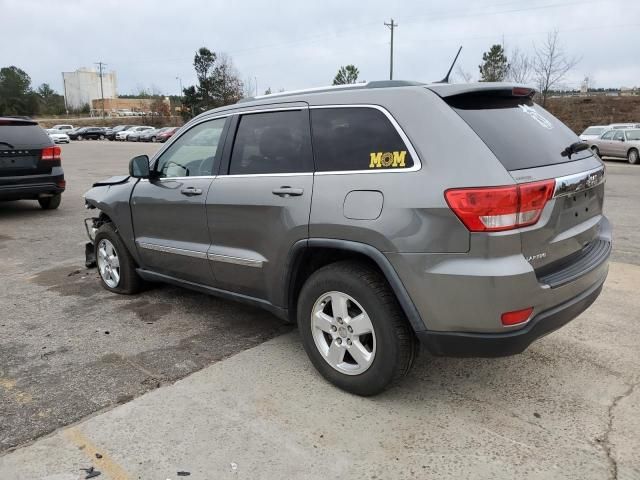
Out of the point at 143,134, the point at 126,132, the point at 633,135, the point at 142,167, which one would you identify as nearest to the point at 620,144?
the point at 633,135

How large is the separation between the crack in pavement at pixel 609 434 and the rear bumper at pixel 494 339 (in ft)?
1.94

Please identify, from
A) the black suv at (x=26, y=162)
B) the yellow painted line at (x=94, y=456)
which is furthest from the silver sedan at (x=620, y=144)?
the yellow painted line at (x=94, y=456)

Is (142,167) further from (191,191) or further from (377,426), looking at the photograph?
(377,426)

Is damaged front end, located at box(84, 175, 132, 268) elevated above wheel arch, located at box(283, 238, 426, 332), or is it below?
above

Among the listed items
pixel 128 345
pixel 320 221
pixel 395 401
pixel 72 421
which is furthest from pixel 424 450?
pixel 128 345

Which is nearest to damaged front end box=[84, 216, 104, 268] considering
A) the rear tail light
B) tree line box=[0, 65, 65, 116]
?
the rear tail light

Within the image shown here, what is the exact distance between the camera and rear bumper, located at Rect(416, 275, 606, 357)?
2.78 metres

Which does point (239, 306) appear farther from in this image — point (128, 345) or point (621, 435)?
point (621, 435)

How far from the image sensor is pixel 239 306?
4.96m

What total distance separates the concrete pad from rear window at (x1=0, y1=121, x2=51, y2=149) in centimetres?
731

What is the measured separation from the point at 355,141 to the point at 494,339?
135cm

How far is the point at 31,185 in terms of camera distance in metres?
9.41

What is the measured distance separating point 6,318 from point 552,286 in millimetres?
4369

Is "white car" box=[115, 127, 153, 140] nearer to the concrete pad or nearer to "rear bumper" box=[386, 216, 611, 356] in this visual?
the concrete pad
